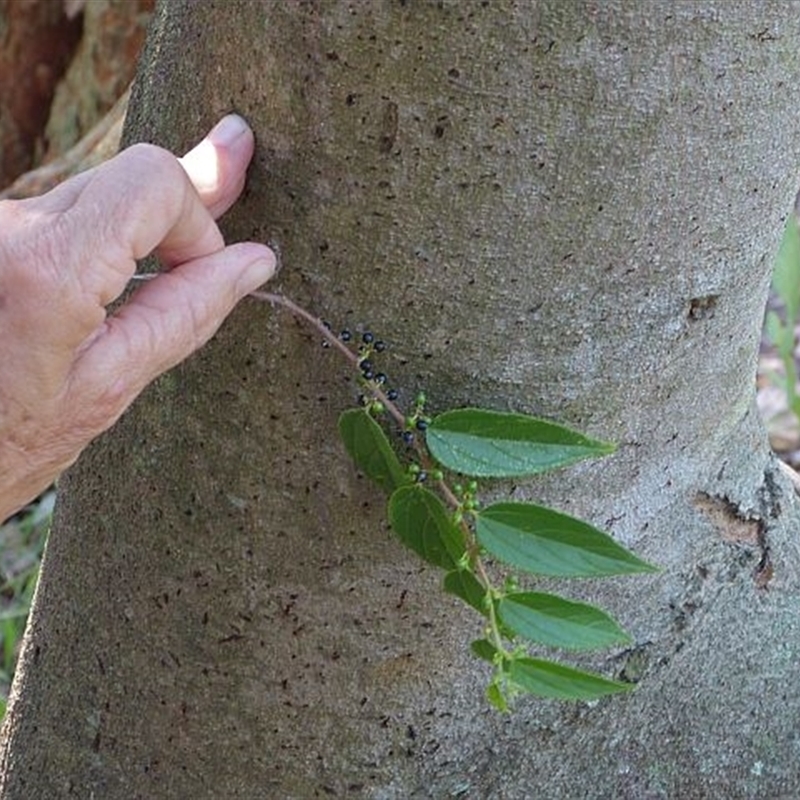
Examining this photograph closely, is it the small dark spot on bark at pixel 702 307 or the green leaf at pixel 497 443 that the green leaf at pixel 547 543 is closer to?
the green leaf at pixel 497 443

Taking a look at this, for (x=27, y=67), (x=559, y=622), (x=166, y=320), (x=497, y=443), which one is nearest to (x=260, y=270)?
(x=166, y=320)

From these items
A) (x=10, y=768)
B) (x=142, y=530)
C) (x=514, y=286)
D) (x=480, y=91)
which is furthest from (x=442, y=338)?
(x=10, y=768)

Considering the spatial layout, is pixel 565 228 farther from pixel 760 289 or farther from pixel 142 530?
pixel 142 530

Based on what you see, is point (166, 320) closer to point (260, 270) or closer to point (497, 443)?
point (260, 270)

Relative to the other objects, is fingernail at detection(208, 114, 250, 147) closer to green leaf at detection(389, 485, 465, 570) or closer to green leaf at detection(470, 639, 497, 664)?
green leaf at detection(389, 485, 465, 570)

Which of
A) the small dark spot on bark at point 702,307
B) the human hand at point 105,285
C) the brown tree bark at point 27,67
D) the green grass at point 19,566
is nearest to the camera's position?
→ the human hand at point 105,285

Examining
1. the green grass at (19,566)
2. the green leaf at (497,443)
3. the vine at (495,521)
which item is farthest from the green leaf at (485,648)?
the green grass at (19,566)
